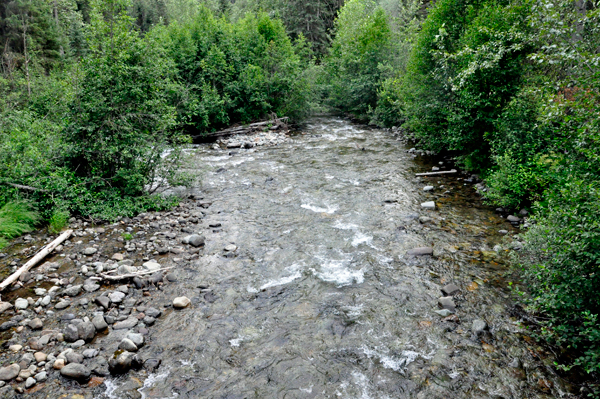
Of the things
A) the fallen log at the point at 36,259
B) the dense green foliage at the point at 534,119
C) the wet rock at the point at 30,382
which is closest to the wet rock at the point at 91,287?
the fallen log at the point at 36,259

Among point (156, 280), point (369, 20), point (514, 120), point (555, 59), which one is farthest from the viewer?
point (369, 20)

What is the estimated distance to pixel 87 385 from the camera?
18.4 ft

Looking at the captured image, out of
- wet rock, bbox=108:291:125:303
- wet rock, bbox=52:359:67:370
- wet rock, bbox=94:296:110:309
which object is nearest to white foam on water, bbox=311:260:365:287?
wet rock, bbox=108:291:125:303

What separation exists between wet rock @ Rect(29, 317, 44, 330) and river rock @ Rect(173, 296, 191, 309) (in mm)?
2426

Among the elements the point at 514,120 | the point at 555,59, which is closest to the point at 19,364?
the point at 555,59

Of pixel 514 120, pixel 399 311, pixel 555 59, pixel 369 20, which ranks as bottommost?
pixel 399 311

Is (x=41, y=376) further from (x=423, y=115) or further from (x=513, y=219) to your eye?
(x=423, y=115)

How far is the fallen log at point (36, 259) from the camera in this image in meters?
7.80

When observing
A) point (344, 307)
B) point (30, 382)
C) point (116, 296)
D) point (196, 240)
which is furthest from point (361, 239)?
point (30, 382)

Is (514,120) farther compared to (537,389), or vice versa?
(514,120)

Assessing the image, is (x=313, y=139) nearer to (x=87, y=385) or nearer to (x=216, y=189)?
(x=216, y=189)

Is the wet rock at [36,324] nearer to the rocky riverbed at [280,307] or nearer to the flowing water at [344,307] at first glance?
the rocky riverbed at [280,307]

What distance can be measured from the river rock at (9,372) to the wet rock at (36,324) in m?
1.03

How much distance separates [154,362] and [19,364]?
2137mm
